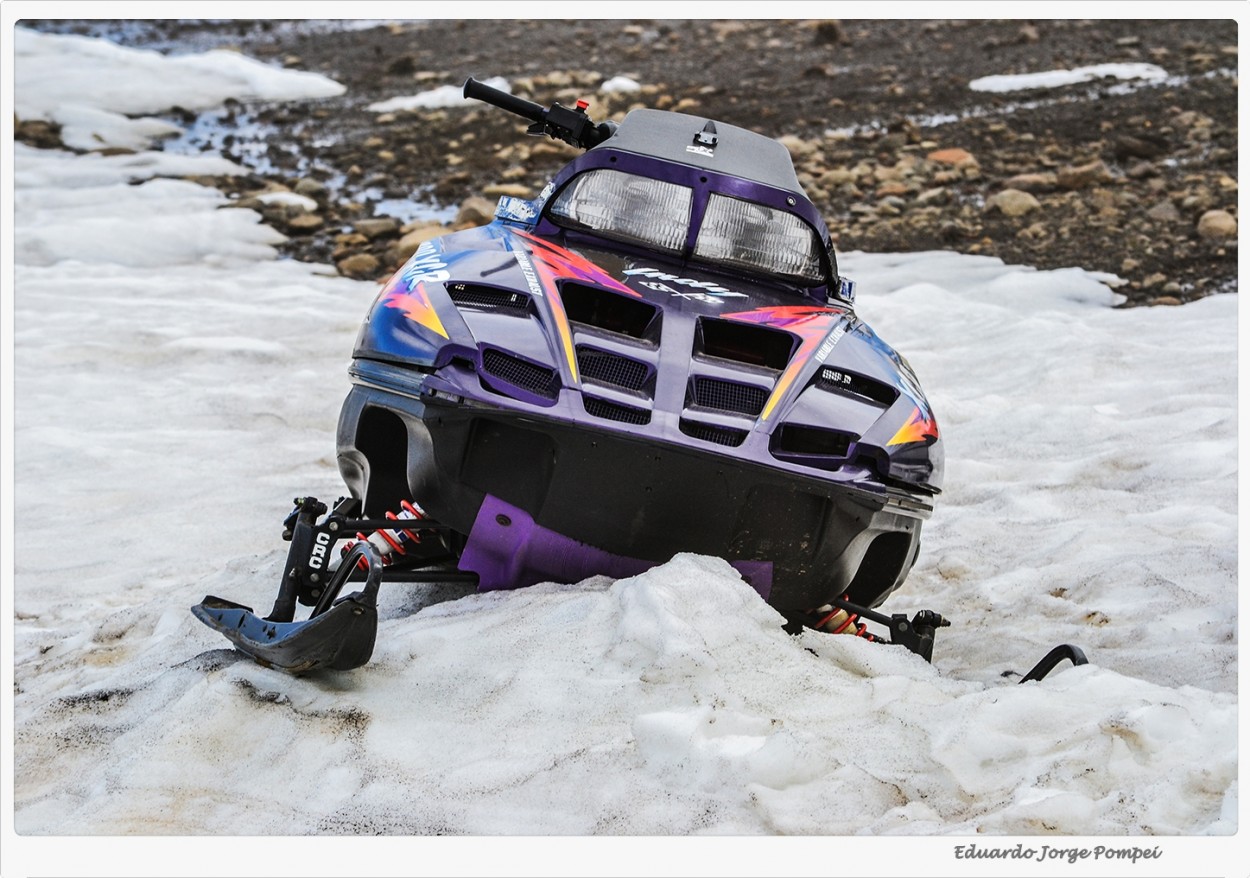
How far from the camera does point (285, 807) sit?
10.7ft

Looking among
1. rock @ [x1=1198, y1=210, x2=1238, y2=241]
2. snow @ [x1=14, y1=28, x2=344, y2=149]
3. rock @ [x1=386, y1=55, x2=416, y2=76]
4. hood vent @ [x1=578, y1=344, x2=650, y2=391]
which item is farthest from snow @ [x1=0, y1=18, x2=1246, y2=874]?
rock @ [x1=386, y1=55, x2=416, y2=76]

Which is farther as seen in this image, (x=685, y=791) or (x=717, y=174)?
(x=717, y=174)

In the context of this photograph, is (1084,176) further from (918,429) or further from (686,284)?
(918,429)

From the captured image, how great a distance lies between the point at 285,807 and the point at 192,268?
878cm

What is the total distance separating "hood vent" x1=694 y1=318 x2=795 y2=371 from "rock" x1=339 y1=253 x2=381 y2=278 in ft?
23.2

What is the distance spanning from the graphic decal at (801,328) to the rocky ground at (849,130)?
6101mm

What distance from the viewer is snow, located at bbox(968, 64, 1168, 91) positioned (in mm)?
16438

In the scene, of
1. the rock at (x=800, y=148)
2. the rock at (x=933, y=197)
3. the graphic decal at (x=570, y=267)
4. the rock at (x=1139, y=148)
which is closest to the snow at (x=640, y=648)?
the graphic decal at (x=570, y=267)

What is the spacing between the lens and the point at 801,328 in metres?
4.73

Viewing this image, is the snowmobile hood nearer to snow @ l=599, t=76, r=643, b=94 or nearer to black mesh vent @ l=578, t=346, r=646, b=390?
black mesh vent @ l=578, t=346, r=646, b=390

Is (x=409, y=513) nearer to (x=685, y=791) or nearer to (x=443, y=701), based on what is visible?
(x=443, y=701)

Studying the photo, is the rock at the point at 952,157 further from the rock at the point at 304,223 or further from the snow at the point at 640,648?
the rock at the point at 304,223

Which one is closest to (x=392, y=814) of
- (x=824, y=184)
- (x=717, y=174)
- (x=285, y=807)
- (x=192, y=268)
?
(x=285, y=807)

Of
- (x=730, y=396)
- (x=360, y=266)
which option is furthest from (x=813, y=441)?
(x=360, y=266)
